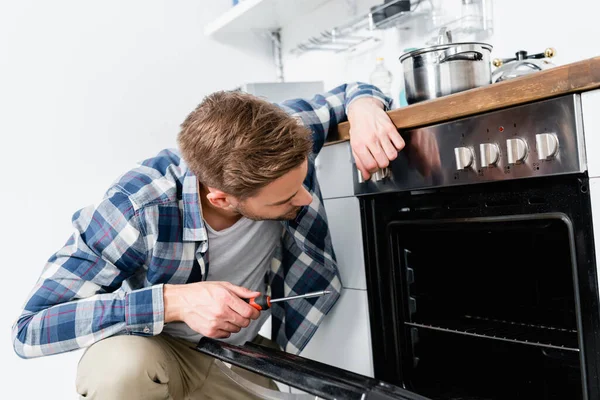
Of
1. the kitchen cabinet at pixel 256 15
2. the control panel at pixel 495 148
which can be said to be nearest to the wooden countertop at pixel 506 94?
the control panel at pixel 495 148

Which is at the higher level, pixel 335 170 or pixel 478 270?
pixel 335 170

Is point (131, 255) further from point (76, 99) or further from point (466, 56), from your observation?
point (76, 99)

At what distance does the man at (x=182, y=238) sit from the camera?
119cm

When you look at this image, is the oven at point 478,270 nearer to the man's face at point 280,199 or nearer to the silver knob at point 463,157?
the silver knob at point 463,157

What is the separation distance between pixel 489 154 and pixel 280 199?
1.32 feet

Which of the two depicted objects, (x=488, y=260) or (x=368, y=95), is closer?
(x=488, y=260)

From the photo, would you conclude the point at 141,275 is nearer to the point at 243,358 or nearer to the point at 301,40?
the point at 243,358

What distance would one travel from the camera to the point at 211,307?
3.88 feet

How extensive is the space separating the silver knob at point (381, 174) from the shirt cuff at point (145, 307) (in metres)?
0.49

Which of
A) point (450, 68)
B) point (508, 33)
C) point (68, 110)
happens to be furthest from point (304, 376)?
point (68, 110)

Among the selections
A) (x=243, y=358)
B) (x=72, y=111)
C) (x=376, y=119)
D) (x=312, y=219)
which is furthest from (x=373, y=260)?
(x=72, y=111)

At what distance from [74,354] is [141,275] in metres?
0.88

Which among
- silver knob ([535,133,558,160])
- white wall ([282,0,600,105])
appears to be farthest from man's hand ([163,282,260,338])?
white wall ([282,0,600,105])

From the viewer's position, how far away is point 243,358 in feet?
3.52
